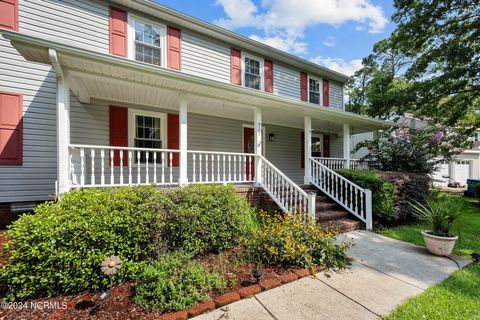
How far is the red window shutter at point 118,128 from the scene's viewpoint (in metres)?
6.15

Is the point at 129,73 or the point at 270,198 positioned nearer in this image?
the point at 129,73

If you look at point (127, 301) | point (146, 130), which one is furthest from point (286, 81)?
point (127, 301)

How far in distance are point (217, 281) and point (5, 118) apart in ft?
20.9

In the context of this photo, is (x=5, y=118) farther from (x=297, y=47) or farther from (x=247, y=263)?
(x=297, y=47)

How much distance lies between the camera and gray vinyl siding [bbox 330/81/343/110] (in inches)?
440

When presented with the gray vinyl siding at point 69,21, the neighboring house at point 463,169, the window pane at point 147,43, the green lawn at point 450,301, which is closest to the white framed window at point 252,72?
the window pane at point 147,43

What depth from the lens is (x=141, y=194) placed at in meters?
3.46

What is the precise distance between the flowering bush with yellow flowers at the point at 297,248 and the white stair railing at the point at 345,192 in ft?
7.82

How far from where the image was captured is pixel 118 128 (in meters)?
6.22

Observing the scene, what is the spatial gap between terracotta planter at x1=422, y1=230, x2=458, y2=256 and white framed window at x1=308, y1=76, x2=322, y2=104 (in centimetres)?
775

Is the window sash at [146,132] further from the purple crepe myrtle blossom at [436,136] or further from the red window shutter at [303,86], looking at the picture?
the purple crepe myrtle blossom at [436,136]

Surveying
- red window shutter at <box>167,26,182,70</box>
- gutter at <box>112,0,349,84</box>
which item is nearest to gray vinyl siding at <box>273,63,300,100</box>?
gutter at <box>112,0,349,84</box>

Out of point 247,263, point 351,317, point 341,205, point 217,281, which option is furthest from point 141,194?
point 341,205

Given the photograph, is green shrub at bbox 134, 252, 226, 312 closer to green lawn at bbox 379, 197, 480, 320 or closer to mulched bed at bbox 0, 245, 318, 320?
mulched bed at bbox 0, 245, 318, 320
